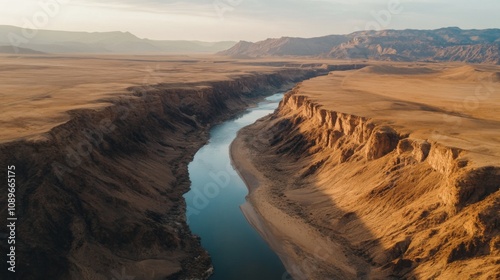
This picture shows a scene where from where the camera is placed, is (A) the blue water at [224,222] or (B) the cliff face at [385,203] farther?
(A) the blue water at [224,222]

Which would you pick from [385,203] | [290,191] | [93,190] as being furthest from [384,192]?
[93,190]

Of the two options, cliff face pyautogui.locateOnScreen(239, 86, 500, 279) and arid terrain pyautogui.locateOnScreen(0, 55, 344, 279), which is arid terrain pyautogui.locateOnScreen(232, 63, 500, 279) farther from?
arid terrain pyautogui.locateOnScreen(0, 55, 344, 279)

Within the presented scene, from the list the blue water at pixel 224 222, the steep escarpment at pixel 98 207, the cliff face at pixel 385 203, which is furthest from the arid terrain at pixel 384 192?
the steep escarpment at pixel 98 207

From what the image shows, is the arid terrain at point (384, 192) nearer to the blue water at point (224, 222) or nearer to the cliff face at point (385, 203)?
the cliff face at point (385, 203)

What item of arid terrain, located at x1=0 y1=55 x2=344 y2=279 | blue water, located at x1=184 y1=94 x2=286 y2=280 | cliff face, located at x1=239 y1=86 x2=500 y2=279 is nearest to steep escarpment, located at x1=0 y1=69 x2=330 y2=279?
arid terrain, located at x1=0 y1=55 x2=344 y2=279

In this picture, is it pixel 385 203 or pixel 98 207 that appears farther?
pixel 385 203

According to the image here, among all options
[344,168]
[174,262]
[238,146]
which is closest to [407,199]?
[344,168]

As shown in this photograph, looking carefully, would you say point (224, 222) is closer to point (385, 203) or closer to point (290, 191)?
point (290, 191)
